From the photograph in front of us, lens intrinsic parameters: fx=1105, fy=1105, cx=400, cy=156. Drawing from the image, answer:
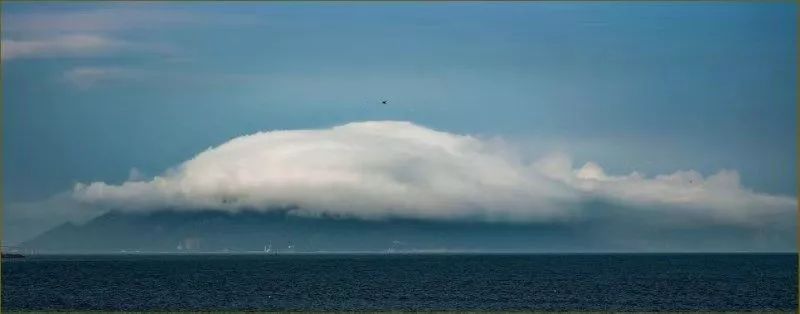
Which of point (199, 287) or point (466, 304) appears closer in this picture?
point (466, 304)

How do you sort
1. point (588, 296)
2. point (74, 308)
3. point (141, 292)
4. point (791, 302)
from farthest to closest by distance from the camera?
point (141, 292) < point (588, 296) < point (791, 302) < point (74, 308)

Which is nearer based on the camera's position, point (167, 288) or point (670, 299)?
point (670, 299)

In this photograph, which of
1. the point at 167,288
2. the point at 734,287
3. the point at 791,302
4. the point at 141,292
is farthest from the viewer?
the point at 734,287

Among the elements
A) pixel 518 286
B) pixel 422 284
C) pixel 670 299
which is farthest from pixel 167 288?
pixel 670 299

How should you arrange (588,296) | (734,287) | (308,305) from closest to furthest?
1. (308,305)
2. (588,296)
3. (734,287)

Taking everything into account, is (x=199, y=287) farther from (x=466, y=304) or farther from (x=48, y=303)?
(x=466, y=304)

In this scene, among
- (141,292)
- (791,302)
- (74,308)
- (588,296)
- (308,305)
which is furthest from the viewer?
(141,292)

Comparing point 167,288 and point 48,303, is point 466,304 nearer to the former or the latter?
point 48,303

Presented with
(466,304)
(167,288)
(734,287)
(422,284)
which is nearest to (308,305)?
(466,304)
